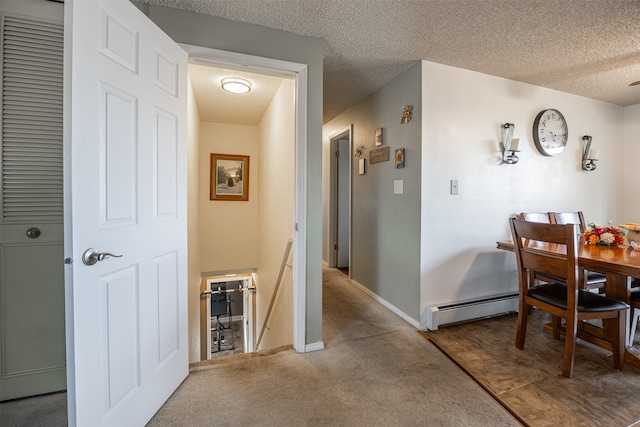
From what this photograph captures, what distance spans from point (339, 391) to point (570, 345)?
145 centimetres

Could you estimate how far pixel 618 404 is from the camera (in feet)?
5.03

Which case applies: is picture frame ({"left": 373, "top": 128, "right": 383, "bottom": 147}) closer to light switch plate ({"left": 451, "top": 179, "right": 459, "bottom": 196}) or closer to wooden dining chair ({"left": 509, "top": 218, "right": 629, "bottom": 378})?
light switch plate ({"left": 451, "top": 179, "right": 459, "bottom": 196})

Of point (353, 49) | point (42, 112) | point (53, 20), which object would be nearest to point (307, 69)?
point (353, 49)

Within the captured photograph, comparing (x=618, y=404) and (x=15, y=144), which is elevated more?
(x=15, y=144)

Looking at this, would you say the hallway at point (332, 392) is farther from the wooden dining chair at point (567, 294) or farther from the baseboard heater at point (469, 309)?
the wooden dining chair at point (567, 294)

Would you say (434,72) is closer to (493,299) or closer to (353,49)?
(353,49)

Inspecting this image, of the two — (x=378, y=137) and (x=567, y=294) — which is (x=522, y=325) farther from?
(x=378, y=137)

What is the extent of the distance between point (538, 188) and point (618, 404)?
2093mm

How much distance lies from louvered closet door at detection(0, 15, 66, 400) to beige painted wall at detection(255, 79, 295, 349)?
57.6 inches

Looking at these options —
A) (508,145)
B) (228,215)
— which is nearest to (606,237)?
(508,145)

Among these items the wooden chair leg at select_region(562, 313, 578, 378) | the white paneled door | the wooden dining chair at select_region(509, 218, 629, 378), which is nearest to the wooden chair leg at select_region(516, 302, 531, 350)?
the wooden dining chair at select_region(509, 218, 629, 378)

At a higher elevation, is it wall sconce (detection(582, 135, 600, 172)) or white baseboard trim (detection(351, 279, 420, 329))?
wall sconce (detection(582, 135, 600, 172))

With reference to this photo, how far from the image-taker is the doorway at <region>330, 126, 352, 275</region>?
4.54 meters

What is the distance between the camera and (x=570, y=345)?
1.74 m
